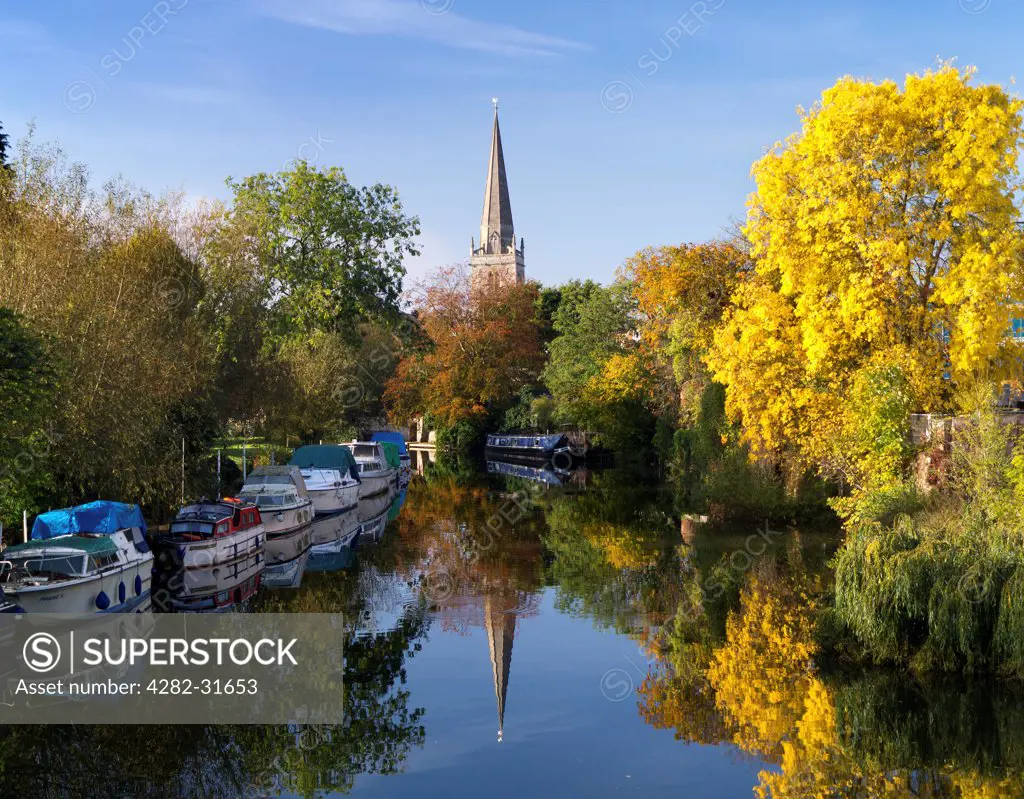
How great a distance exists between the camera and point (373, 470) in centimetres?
5359

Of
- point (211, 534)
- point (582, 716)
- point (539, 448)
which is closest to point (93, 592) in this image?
point (211, 534)

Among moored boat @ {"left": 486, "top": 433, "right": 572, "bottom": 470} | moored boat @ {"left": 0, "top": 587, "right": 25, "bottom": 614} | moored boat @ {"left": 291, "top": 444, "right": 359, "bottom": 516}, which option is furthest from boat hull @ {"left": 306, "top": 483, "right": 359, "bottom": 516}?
moored boat @ {"left": 486, "top": 433, "right": 572, "bottom": 470}

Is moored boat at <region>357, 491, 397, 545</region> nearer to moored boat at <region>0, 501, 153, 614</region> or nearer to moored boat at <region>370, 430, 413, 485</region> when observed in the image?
moored boat at <region>370, 430, 413, 485</region>

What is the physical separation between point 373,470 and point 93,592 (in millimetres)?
32192

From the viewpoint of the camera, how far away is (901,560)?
60.3ft

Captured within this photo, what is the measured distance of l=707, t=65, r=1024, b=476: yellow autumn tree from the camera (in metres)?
30.6

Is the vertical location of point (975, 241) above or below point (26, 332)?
above

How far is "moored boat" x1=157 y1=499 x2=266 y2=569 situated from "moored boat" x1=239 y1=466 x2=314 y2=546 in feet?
10.5

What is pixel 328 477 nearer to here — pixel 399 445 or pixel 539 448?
pixel 399 445

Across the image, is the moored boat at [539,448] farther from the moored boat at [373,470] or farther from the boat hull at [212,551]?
the boat hull at [212,551]

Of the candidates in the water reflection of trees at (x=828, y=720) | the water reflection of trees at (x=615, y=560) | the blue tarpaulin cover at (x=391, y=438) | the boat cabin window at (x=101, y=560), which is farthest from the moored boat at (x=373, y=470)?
the water reflection of trees at (x=828, y=720)

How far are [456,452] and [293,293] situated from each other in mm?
39861

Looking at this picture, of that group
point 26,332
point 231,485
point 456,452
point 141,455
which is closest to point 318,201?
point 231,485

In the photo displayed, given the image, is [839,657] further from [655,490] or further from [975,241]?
[655,490]
